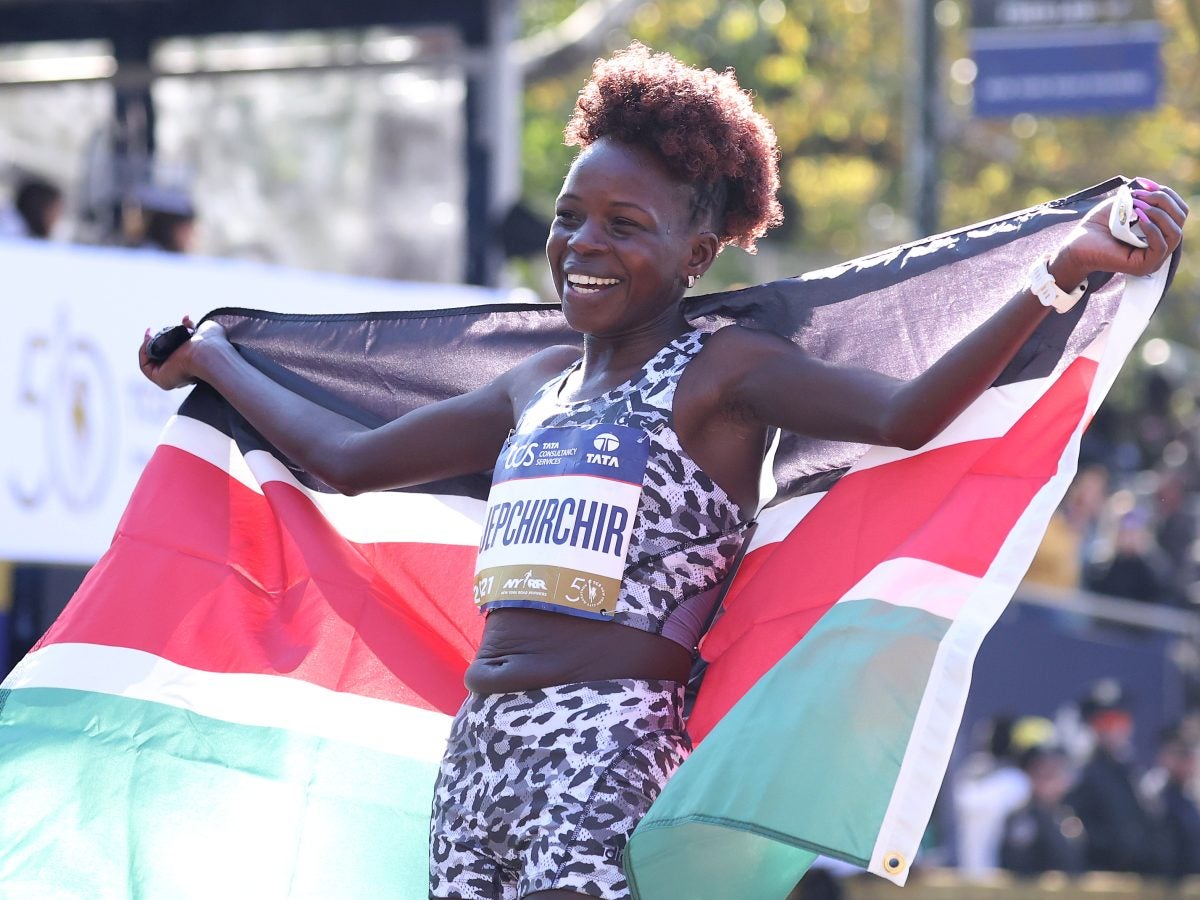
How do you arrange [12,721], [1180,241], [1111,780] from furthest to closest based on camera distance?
[1111,780]
[12,721]
[1180,241]

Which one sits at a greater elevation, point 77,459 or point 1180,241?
point 1180,241

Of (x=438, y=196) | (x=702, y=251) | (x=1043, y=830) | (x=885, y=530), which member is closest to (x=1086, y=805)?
(x=1043, y=830)

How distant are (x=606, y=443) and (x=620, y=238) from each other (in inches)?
15.6

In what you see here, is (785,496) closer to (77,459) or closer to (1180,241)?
(1180,241)

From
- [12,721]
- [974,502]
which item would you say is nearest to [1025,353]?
[974,502]

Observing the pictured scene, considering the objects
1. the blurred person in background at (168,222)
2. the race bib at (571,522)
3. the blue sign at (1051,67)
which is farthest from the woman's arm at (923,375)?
the blue sign at (1051,67)

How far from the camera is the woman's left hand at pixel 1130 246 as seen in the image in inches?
138

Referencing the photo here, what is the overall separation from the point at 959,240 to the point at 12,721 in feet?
7.77

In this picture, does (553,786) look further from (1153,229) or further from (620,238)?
(1153,229)

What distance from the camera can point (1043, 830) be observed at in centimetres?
1264

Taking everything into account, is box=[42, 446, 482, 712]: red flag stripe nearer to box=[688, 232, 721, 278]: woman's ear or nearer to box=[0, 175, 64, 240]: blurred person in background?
box=[688, 232, 721, 278]: woman's ear

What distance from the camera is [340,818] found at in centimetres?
459

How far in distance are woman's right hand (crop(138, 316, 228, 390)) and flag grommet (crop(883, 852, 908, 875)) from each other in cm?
214

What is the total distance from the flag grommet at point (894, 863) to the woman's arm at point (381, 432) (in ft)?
4.24
